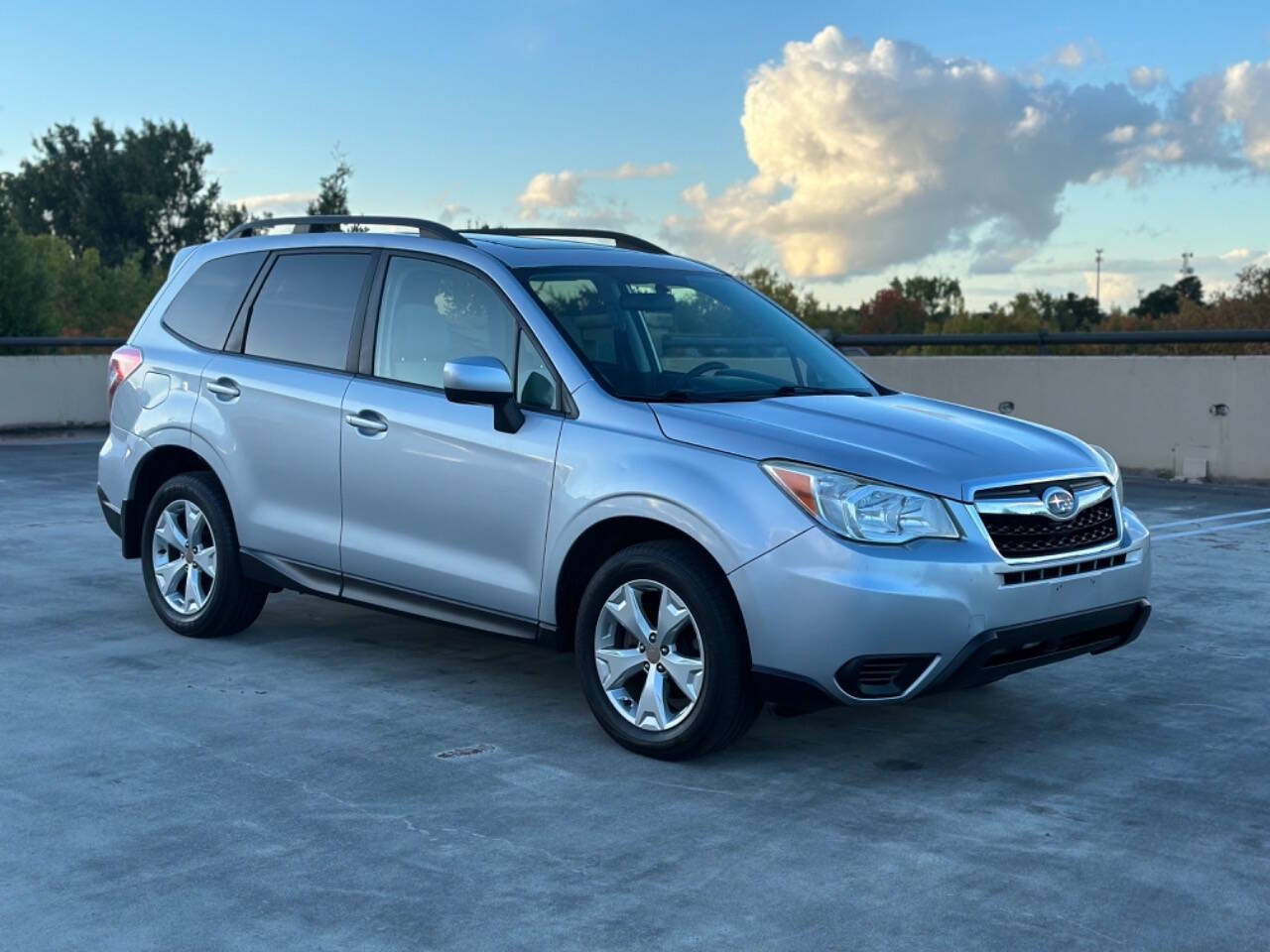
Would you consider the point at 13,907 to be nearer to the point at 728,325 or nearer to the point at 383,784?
the point at 383,784

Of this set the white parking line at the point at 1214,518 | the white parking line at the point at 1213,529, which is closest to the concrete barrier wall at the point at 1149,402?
the white parking line at the point at 1214,518

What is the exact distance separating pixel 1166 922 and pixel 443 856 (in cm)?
191

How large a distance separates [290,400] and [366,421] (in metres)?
0.54

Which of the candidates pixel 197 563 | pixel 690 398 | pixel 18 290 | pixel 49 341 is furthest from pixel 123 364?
pixel 18 290

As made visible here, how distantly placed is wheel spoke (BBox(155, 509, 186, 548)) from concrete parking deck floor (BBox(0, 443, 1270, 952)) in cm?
44

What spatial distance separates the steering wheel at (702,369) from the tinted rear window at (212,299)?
2.39 metres

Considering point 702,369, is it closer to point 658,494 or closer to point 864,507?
point 658,494

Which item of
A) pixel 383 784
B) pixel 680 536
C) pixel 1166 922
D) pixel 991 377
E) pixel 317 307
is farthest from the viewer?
pixel 991 377

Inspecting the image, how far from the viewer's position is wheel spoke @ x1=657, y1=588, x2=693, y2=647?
5.32m

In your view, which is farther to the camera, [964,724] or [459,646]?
[459,646]

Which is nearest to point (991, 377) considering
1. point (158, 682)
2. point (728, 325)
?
point (728, 325)

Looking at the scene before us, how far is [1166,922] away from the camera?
3.99 meters

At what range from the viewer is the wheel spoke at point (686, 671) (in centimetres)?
529

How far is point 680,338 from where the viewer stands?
6355 mm
